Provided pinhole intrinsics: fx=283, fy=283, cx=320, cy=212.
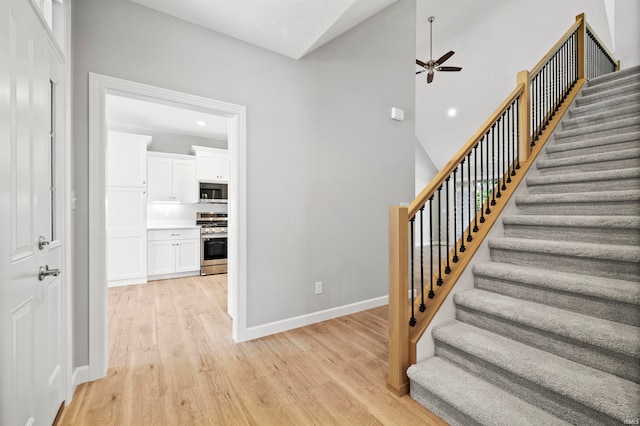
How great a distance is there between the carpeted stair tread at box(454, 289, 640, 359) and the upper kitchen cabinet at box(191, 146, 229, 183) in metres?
4.84

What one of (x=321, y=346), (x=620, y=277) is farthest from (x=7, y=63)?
(x=620, y=277)

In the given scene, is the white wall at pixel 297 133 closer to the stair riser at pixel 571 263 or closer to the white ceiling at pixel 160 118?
the stair riser at pixel 571 263

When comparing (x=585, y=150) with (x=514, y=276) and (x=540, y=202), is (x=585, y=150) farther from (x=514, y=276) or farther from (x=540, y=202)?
(x=514, y=276)

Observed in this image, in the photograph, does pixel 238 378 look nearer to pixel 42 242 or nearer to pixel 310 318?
pixel 310 318

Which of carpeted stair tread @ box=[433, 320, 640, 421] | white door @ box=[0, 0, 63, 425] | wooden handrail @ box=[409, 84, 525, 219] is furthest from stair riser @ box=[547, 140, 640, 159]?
white door @ box=[0, 0, 63, 425]

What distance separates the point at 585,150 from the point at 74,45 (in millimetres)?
4413

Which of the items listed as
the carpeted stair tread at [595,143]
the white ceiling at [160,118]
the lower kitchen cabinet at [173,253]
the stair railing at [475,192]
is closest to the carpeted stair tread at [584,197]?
the stair railing at [475,192]

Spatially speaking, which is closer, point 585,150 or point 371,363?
point 371,363

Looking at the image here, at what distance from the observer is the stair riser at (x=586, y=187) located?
215 centimetres

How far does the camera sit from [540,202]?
2455mm

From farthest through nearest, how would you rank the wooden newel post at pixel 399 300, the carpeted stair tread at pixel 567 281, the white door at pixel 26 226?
the wooden newel post at pixel 399 300, the carpeted stair tread at pixel 567 281, the white door at pixel 26 226

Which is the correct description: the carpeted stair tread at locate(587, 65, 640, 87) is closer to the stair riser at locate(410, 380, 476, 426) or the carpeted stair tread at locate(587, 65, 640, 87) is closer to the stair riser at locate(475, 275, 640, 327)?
the stair riser at locate(475, 275, 640, 327)

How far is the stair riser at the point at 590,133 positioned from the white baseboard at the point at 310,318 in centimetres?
270

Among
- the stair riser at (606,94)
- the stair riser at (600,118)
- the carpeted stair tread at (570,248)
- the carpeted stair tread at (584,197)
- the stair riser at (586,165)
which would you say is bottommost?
the carpeted stair tread at (570,248)
